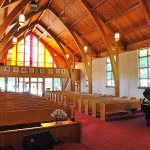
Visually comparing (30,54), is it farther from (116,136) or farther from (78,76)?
(116,136)

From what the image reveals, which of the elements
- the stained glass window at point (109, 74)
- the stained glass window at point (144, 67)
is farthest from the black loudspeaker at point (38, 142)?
the stained glass window at point (109, 74)

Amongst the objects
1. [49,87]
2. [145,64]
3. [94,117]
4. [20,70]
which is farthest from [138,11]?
[49,87]

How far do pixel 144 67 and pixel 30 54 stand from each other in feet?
40.6

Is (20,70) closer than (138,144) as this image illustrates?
No

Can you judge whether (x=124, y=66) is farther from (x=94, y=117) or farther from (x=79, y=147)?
(x=79, y=147)

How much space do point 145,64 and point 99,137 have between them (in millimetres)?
8108

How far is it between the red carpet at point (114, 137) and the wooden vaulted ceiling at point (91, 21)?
4969mm

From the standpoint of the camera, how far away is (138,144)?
12.8ft

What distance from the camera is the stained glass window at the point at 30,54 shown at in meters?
17.8

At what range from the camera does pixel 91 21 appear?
1192cm

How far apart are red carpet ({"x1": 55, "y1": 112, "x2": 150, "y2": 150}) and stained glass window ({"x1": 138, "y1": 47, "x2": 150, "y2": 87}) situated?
18.4 ft

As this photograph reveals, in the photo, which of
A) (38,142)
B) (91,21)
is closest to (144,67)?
(91,21)

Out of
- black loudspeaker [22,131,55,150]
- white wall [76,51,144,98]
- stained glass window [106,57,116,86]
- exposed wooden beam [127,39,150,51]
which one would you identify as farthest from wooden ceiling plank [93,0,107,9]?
black loudspeaker [22,131,55,150]

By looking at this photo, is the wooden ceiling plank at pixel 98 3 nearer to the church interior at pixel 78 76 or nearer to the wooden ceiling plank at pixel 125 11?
the church interior at pixel 78 76
